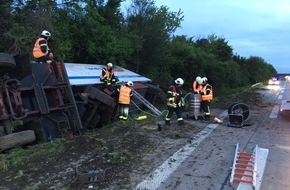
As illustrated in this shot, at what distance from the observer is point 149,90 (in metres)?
17.1

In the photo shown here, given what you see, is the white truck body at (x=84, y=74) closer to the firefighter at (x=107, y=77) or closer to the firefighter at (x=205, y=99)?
the firefighter at (x=107, y=77)

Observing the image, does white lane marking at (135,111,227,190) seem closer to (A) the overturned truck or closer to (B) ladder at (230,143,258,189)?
(B) ladder at (230,143,258,189)

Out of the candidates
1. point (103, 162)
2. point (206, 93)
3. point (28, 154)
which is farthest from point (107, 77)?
point (103, 162)

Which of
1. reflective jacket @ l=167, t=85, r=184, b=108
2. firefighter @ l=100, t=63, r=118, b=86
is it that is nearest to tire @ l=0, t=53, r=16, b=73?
reflective jacket @ l=167, t=85, r=184, b=108

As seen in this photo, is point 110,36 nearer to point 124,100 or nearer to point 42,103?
point 124,100

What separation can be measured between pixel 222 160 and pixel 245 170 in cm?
98

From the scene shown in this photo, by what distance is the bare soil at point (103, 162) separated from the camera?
19.8 ft

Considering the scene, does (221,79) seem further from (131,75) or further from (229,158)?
(229,158)

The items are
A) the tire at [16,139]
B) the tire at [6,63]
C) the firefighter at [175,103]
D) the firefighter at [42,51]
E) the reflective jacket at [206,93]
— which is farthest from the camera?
the reflective jacket at [206,93]

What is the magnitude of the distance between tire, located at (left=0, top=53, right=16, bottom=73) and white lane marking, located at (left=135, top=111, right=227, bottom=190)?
3.95m

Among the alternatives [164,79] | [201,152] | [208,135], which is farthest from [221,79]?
[201,152]

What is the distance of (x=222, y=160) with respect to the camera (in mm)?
7676

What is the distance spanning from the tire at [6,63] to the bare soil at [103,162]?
6.74 ft

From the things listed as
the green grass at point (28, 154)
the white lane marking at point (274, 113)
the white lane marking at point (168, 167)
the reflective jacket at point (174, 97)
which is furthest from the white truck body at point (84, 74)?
the white lane marking at point (274, 113)
